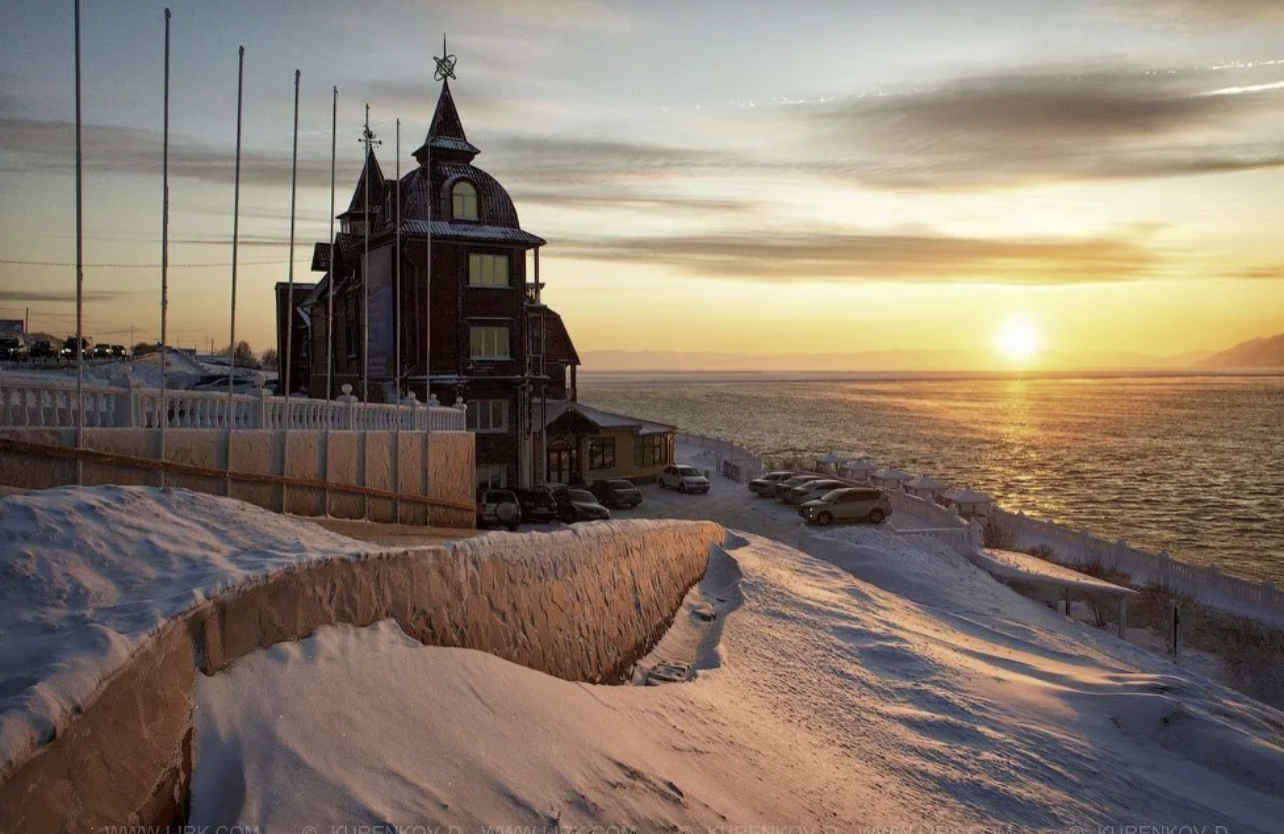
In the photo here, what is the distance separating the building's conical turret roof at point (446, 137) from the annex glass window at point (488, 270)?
4.19 m

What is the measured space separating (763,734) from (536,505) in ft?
75.2

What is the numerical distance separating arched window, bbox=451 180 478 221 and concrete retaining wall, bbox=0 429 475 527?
17.3 m

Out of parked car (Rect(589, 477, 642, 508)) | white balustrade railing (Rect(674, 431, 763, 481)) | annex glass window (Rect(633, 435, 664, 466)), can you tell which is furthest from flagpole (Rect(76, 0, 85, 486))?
white balustrade railing (Rect(674, 431, 763, 481))

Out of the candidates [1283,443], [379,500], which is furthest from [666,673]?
[1283,443]

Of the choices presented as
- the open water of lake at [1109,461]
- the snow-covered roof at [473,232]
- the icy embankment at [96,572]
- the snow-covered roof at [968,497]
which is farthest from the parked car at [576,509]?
the open water of lake at [1109,461]

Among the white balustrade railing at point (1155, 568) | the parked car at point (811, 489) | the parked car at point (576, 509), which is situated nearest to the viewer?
the white balustrade railing at point (1155, 568)

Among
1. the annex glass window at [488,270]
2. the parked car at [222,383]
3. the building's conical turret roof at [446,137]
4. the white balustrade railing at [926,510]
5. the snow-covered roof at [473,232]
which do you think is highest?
the building's conical turret roof at [446,137]

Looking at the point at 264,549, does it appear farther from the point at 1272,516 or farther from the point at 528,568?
the point at 1272,516

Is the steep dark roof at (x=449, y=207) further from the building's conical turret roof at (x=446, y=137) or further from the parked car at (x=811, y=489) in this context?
the parked car at (x=811, y=489)

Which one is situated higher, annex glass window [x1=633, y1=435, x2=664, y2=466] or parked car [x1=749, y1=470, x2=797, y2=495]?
annex glass window [x1=633, y1=435, x2=664, y2=466]

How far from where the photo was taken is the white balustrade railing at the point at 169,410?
13531mm

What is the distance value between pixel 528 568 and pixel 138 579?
434cm

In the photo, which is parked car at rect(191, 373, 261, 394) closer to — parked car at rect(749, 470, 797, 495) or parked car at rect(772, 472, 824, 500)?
parked car at rect(749, 470, 797, 495)

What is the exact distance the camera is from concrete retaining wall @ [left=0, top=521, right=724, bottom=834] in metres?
5.12
